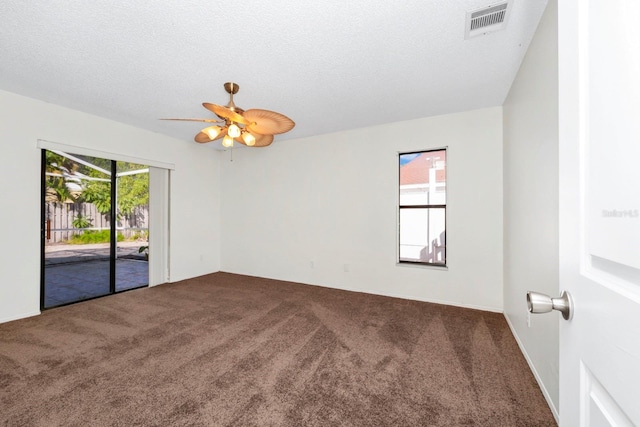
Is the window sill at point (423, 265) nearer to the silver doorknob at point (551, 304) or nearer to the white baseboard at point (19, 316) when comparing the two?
the silver doorknob at point (551, 304)

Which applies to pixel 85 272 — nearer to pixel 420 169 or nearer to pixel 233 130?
pixel 233 130

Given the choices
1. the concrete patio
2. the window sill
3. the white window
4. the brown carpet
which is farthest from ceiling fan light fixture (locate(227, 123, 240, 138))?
the concrete patio

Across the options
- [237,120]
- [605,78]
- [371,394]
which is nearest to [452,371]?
[371,394]

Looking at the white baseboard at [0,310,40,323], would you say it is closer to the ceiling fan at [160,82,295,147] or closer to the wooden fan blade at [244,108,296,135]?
the ceiling fan at [160,82,295,147]

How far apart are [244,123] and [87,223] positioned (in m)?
4.52

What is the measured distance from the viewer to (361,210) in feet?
13.8

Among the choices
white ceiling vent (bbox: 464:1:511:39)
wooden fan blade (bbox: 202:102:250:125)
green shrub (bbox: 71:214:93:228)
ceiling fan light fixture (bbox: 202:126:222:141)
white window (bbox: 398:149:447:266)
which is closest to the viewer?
white ceiling vent (bbox: 464:1:511:39)

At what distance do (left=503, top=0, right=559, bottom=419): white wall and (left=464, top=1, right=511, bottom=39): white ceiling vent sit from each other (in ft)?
0.85

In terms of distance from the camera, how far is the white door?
429 millimetres

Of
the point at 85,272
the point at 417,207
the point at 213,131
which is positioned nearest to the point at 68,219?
the point at 85,272

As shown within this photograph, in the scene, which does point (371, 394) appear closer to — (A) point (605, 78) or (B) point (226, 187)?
(A) point (605, 78)

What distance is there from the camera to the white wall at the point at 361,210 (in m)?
3.39

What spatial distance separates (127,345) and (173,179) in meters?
3.12

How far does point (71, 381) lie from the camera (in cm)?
192
